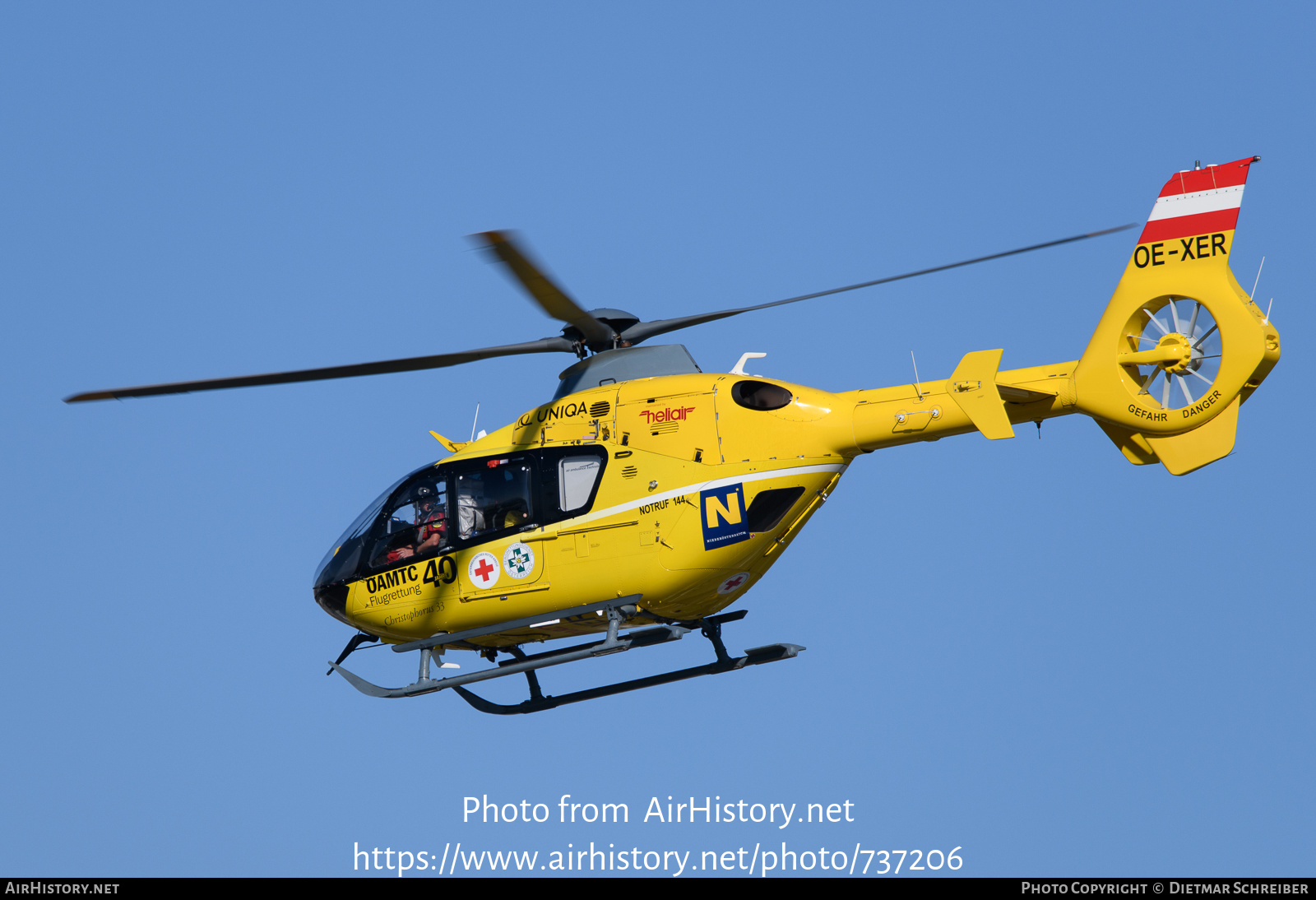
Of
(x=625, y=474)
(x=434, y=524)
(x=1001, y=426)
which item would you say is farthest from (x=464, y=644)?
(x=1001, y=426)

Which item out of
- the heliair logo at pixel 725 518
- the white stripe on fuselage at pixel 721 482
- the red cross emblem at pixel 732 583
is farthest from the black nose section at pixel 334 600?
the heliair logo at pixel 725 518

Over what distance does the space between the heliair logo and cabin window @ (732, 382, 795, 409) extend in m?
1.02

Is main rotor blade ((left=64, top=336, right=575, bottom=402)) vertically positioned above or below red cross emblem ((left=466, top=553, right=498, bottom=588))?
above

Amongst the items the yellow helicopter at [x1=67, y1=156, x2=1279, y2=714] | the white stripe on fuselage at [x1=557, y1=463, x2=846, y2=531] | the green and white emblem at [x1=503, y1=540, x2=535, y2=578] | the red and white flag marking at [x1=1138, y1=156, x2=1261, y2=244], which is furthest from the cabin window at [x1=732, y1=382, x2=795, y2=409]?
the red and white flag marking at [x1=1138, y1=156, x2=1261, y2=244]

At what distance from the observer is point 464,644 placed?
68.0 feet

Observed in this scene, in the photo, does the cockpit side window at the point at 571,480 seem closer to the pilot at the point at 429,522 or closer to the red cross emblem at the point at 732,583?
the pilot at the point at 429,522

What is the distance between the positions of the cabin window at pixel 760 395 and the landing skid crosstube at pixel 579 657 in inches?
105

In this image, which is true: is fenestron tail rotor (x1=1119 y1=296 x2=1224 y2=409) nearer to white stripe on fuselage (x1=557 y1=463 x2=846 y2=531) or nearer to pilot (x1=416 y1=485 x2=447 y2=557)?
white stripe on fuselage (x1=557 y1=463 x2=846 y2=531)

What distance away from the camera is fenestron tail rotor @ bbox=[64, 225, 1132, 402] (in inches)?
675

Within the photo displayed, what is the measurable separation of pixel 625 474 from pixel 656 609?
1.66 meters

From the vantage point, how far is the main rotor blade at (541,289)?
16.4m

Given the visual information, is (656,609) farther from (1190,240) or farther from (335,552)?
(1190,240)

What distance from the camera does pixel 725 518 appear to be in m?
18.8

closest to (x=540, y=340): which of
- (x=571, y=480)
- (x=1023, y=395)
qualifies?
(x=571, y=480)
